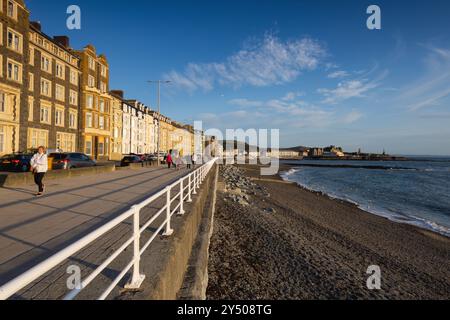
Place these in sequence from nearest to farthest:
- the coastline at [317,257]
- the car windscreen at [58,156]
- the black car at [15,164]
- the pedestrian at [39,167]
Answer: the coastline at [317,257], the pedestrian at [39,167], the black car at [15,164], the car windscreen at [58,156]

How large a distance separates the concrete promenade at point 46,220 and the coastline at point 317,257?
3.13 metres

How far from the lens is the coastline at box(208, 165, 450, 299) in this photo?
22.6 ft

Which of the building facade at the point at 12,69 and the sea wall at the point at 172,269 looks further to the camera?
the building facade at the point at 12,69

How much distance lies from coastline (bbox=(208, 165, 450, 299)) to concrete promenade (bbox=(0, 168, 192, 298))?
3.13 metres

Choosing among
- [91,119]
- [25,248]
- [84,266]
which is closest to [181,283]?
[84,266]

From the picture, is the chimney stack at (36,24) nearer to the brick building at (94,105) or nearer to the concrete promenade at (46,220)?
the brick building at (94,105)

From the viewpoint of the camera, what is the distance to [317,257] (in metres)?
9.02

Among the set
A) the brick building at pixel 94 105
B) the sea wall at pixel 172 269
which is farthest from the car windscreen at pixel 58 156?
the brick building at pixel 94 105

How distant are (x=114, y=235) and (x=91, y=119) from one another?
3731cm

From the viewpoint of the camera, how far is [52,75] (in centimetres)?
3078

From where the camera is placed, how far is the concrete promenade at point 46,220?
160 inches

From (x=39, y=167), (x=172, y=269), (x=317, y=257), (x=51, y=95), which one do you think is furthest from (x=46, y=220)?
(x=51, y=95)

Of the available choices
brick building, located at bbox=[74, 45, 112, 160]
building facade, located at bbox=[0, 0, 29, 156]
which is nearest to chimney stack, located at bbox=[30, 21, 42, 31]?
building facade, located at bbox=[0, 0, 29, 156]
